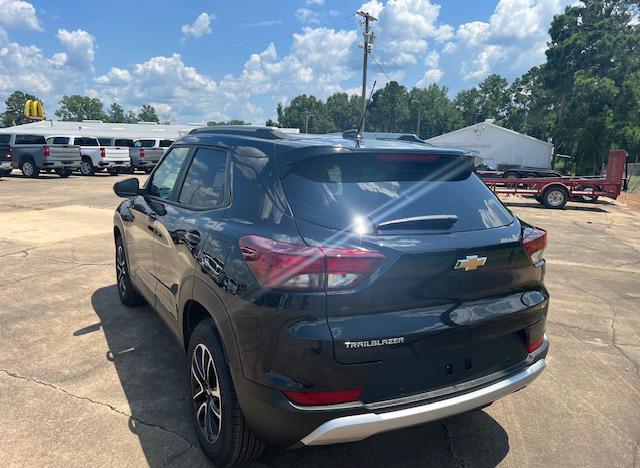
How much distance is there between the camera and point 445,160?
8.82 feet

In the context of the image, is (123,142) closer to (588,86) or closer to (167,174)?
(167,174)

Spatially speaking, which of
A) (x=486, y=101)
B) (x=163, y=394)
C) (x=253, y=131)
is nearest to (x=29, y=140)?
(x=163, y=394)

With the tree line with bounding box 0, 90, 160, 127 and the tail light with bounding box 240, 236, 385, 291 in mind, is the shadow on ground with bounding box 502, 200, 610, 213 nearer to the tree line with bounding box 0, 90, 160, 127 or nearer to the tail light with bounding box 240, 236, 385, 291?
the tail light with bounding box 240, 236, 385, 291

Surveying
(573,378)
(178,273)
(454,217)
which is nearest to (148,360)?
(178,273)

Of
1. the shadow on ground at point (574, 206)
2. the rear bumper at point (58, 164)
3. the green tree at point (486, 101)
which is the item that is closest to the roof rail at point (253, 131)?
the shadow on ground at point (574, 206)

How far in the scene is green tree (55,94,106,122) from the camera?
109875 mm

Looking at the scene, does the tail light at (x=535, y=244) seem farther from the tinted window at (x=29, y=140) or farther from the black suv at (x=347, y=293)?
the tinted window at (x=29, y=140)

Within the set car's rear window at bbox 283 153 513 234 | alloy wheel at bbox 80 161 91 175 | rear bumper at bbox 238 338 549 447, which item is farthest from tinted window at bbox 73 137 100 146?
rear bumper at bbox 238 338 549 447

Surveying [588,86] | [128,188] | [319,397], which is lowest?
[319,397]

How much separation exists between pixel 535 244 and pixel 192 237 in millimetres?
2001

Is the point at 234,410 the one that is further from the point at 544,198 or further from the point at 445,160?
the point at 544,198

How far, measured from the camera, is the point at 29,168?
2102 cm

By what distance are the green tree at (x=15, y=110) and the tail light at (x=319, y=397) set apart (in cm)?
12093

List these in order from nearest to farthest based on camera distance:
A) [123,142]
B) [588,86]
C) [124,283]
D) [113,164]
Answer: [124,283] < [113,164] < [123,142] < [588,86]
